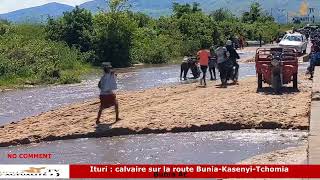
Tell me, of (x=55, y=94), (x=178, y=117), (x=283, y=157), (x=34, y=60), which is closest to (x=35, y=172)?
(x=283, y=157)

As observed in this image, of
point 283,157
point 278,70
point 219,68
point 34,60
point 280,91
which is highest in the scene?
point 278,70

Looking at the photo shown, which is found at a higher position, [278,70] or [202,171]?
[278,70]

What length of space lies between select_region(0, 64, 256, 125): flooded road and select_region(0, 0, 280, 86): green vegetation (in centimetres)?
302

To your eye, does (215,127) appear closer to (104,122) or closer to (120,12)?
(104,122)

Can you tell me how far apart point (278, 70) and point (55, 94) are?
1174 centimetres

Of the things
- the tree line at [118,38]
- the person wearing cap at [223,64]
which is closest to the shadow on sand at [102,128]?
the person wearing cap at [223,64]

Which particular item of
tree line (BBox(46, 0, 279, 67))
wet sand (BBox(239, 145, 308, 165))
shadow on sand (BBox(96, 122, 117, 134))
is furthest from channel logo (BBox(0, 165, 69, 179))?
tree line (BBox(46, 0, 279, 67))

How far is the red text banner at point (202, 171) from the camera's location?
810 centimetres

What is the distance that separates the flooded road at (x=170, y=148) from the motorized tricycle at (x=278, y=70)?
14.3 ft

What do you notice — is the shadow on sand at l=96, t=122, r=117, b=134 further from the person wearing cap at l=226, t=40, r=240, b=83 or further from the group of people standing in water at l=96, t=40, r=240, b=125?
the person wearing cap at l=226, t=40, r=240, b=83

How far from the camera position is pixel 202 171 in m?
8.58

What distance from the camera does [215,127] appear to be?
1378 centimetres

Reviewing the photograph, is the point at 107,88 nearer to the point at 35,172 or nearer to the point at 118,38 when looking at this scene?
the point at 35,172

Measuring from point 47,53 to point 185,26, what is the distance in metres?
22.1
